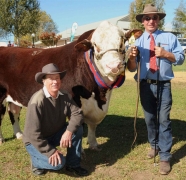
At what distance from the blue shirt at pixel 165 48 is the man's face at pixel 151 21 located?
8 centimetres

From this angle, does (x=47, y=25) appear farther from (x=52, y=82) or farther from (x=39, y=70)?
(x=52, y=82)

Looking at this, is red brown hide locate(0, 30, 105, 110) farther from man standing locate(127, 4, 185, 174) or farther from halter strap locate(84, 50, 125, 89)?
man standing locate(127, 4, 185, 174)

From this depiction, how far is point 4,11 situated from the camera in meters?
32.8

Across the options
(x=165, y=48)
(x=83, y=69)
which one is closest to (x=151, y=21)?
(x=165, y=48)

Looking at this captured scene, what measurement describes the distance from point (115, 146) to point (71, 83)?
1.45 m

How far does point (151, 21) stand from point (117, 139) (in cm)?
236

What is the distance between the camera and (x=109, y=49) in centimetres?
370

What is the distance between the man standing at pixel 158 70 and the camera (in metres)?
3.86

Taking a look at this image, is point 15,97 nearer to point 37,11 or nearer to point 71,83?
point 71,83

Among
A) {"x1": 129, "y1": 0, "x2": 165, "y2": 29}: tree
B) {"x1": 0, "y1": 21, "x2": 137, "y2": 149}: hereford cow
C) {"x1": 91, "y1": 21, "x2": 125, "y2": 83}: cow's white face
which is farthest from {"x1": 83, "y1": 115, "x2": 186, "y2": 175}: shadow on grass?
{"x1": 129, "y1": 0, "x2": 165, "y2": 29}: tree

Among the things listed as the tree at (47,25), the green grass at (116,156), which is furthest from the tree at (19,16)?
the tree at (47,25)

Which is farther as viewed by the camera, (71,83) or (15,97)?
(15,97)

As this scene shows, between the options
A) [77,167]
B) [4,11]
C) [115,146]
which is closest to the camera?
[77,167]

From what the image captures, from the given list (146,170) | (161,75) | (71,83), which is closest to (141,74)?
(161,75)
